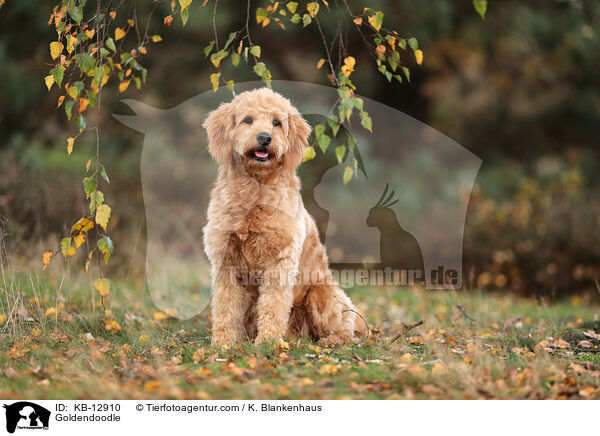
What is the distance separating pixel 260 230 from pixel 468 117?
10.1 meters

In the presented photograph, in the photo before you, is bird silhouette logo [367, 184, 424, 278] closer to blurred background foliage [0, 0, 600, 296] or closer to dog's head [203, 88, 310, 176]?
blurred background foliage [0, 0, 600, 296]

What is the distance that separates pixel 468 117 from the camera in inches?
513

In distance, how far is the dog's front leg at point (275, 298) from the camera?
13.8 feet

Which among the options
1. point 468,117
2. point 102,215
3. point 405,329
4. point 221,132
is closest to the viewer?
point 102,215

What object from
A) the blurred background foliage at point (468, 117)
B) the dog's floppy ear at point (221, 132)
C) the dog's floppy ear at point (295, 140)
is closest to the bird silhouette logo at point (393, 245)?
the blurred background foliage at point (468, 117)

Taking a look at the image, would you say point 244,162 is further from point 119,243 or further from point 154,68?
point 154,68

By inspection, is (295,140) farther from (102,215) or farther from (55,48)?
(55,48)

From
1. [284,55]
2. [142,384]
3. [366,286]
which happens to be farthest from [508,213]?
[142,384]

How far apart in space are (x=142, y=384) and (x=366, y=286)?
521 centimetres

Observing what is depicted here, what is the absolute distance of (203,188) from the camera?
36.9ft

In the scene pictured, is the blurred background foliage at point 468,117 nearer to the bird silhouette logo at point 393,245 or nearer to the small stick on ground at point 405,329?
the bird silhouette logo at point 393,245

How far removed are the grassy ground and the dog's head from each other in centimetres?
138
